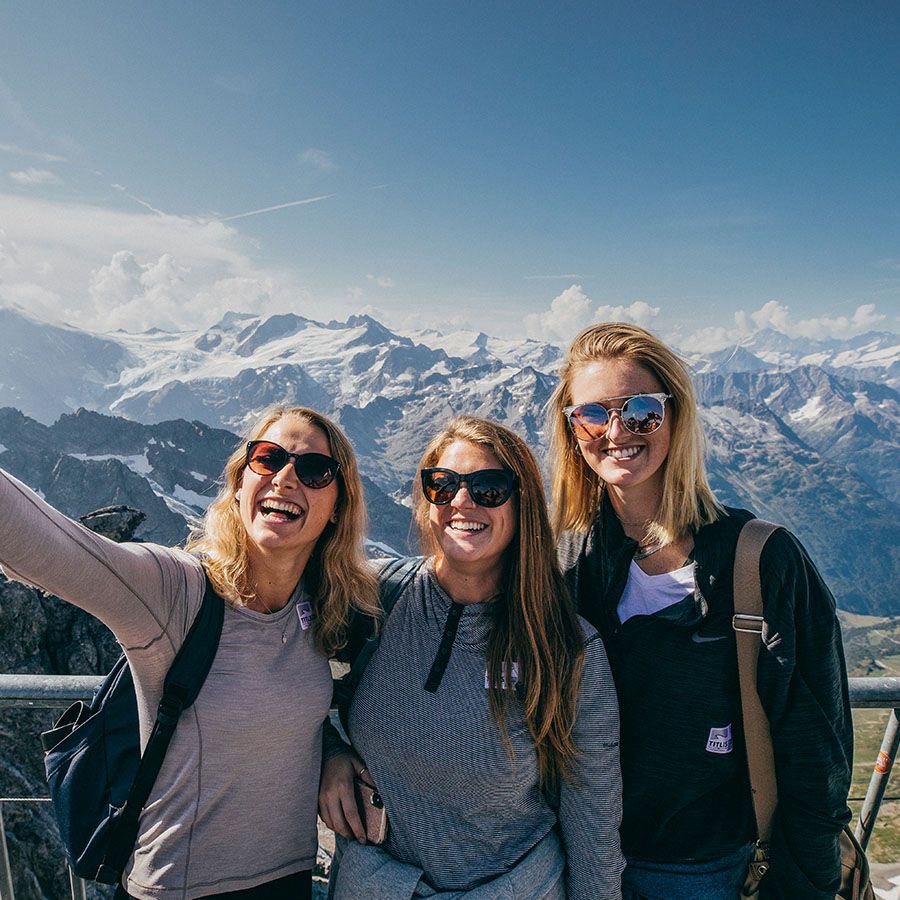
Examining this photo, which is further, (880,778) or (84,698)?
(880,778)

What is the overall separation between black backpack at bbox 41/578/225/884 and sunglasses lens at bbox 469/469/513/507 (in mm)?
2039

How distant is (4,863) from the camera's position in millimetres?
4668

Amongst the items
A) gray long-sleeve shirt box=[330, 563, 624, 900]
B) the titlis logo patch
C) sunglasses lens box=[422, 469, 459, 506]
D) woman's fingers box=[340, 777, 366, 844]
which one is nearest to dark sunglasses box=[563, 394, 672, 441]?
sunglasses lens box=[422, 469, 459, 506]

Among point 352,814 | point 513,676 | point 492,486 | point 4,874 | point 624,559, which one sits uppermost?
point 492,486

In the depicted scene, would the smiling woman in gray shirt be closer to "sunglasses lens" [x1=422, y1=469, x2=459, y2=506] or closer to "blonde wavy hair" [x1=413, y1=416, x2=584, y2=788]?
"sunglasses lens" [x1=422, y1=469, x2=459, y2=506]

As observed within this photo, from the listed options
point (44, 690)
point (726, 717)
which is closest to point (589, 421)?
point (726, 717)

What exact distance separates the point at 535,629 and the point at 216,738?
2.16 m

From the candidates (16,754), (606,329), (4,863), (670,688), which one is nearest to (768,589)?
(670,688)

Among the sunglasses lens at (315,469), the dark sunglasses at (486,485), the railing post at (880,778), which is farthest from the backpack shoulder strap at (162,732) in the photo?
the railing post at (880,778)

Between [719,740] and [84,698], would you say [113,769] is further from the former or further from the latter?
[719,740]

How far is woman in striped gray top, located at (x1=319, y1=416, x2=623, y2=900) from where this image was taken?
389 cm

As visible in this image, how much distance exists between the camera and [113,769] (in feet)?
12.7

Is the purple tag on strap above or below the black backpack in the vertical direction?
above

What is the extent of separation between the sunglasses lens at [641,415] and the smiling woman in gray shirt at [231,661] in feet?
7.80
